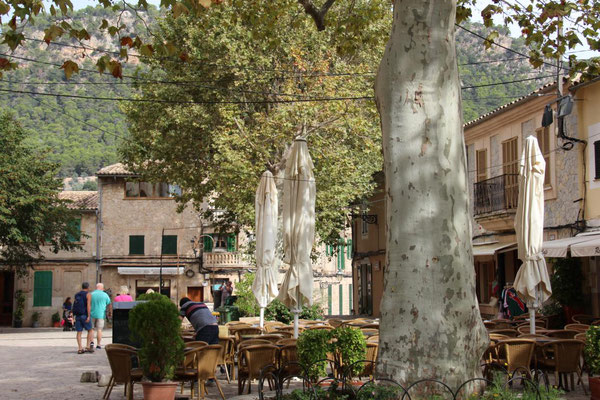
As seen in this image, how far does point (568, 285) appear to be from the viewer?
65.8 ft

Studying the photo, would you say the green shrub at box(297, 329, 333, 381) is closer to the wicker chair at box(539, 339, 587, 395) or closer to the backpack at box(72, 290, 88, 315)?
the wicker chair at box(539, 339, 587, 395)

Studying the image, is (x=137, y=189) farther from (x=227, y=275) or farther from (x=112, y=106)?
(x=112, y=106)

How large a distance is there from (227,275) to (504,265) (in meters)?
23.6

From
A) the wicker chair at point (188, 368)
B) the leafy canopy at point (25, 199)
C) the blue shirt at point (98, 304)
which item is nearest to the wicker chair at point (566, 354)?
the wicker chair at point (188, 368)

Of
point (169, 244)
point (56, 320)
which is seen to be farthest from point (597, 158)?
point (56, 320)

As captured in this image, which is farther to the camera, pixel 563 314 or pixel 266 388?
pixel 563 314

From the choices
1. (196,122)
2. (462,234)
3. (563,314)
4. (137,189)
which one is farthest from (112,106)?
(462,234)

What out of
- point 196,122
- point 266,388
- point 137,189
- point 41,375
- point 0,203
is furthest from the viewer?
point 137,189

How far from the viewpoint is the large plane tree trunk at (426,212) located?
24.0 feet

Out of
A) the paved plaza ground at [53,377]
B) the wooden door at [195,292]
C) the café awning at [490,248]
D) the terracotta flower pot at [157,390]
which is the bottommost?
the paved plaza ground at [53,377]

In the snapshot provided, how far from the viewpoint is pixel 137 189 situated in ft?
152

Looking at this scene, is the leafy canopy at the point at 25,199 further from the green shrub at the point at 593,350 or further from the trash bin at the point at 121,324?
the green shrub at the point at 593,350

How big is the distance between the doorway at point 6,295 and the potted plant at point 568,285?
1303 inches

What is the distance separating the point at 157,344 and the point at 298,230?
430cm
